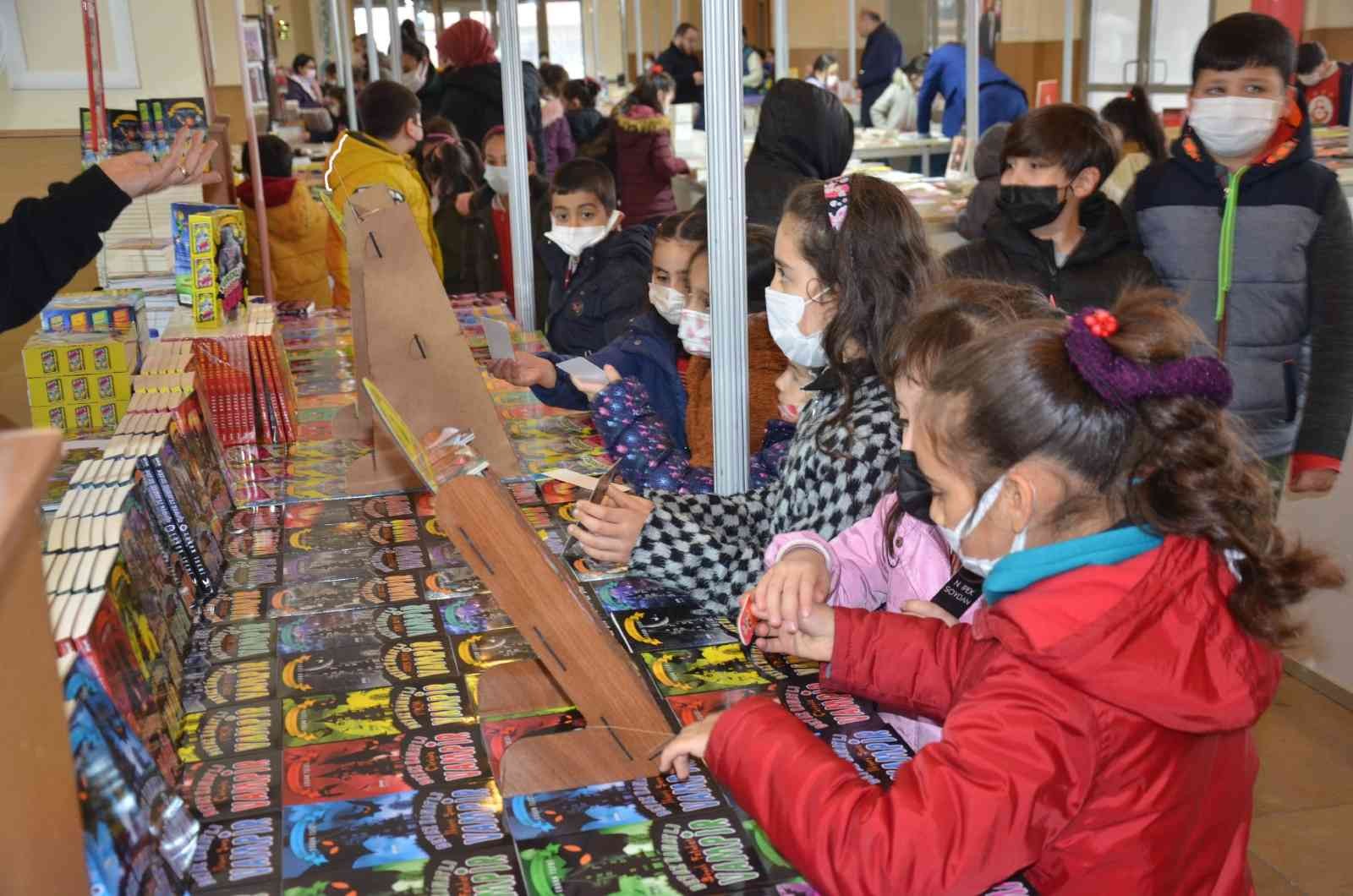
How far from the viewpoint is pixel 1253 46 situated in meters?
2.71

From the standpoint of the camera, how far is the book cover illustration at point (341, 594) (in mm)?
1779

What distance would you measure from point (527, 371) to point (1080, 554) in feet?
6.02

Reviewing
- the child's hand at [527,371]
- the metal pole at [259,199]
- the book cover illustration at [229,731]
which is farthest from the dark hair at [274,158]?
the book cover illustration at [229,731]

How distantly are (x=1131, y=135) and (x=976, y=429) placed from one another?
321 centimetres

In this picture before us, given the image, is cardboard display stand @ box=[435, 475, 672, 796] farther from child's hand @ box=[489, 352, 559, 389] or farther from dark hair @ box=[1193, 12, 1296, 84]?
dark hair @ box=[1193, 12, 1296, 84]

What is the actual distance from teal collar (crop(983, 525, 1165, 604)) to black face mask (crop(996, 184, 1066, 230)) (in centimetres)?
171

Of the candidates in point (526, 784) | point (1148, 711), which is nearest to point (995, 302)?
point (1148, 711)

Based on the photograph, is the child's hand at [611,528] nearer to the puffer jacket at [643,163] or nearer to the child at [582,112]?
the puffer jacket at [643,163]

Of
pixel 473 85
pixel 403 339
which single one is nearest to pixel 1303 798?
pixel 403 339

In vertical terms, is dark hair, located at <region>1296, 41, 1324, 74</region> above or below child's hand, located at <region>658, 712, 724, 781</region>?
above

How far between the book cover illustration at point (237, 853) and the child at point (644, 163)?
5497 millimetres

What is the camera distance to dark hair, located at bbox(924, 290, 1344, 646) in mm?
1168

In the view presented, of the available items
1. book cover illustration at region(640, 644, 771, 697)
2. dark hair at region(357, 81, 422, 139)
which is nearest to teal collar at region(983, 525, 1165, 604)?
book cover illustration at region(640, 644, 771, 697)

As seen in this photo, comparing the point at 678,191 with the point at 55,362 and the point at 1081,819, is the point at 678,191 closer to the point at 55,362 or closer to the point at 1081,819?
the point at 55,362
